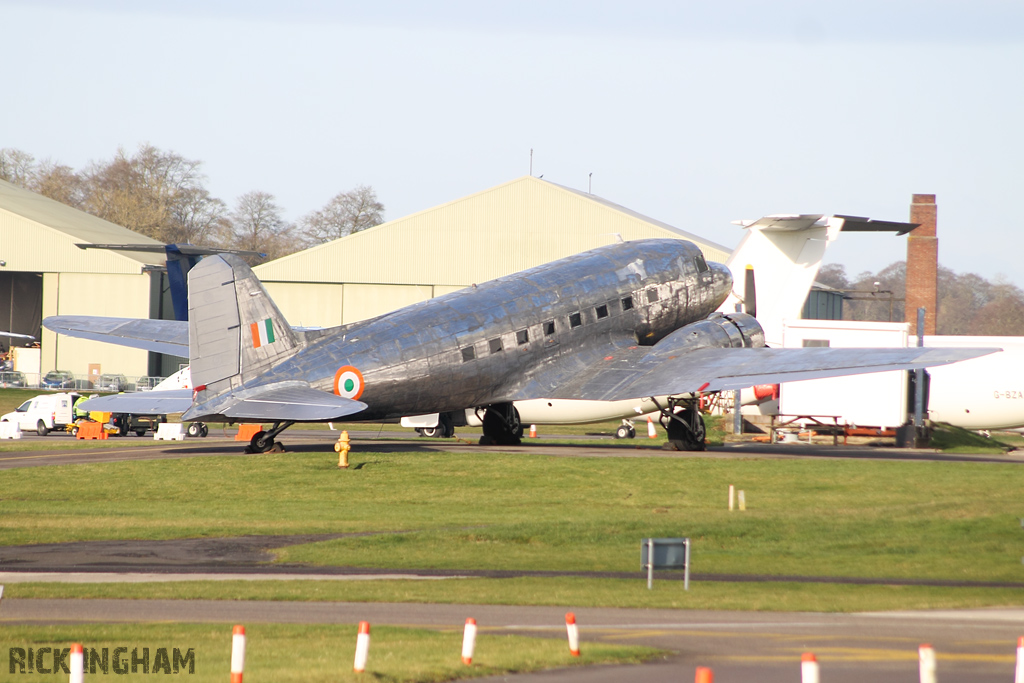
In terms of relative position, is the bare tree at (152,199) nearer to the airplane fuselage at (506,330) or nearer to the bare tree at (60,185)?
the bare tree at (60,185)

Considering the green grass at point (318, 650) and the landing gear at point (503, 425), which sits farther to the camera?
the landing gear at point (503, 425)

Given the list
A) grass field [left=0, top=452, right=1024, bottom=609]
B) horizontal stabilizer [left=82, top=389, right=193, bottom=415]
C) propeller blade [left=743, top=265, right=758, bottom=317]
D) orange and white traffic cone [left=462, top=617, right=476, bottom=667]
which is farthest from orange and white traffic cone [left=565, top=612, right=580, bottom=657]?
propeller blade [left=743, top=265, right=758, bottom=317]

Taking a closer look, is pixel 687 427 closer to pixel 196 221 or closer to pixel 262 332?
pixel 262 332

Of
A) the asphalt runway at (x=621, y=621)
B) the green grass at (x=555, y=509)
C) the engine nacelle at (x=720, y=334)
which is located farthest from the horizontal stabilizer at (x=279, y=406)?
the engine nacelle at (x=720, y=334)

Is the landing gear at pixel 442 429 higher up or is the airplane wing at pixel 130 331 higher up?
the airplane wing at pixel 130 331

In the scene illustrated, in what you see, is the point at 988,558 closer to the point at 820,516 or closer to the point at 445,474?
the point at 820,516

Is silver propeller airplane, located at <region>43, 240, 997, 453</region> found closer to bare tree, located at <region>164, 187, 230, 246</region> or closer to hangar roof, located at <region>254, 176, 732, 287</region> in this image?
hangar roof, located at <region>254, 176, 732, 287</region>

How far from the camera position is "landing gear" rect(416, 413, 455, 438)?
46181 mm

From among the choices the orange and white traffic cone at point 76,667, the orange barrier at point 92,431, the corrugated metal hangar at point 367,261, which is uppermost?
the corrugated metal hangar at point 367,261

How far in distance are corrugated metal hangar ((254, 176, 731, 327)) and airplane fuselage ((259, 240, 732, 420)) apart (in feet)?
141

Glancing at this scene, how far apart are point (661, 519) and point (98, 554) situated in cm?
1232

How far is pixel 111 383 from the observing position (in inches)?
3462

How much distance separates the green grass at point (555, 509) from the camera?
72.6 ft

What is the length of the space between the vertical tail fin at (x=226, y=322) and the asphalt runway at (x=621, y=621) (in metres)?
9.00
